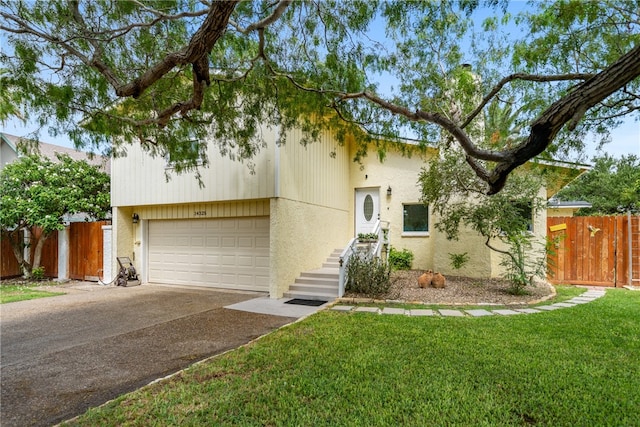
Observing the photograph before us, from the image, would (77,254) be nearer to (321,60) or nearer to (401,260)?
(321,60)

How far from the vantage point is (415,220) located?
11.8 m

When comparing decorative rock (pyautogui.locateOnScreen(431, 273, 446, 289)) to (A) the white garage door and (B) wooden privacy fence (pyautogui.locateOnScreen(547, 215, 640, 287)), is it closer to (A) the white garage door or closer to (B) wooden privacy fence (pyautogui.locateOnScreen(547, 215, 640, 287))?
(B) wooden privacy fence (pyautogui.locateOnScreen(547, 215, 640, 287))

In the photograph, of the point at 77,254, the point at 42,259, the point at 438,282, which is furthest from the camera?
the point at 42,259

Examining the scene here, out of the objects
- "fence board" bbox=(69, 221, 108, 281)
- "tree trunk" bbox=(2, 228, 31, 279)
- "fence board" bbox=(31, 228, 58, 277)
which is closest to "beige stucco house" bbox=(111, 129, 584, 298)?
"fence board" bbox=(69, 221, 108, 281)

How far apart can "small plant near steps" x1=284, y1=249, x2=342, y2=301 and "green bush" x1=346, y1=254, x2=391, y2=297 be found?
521 mm

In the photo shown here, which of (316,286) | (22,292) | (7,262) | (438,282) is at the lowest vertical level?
(22,292)

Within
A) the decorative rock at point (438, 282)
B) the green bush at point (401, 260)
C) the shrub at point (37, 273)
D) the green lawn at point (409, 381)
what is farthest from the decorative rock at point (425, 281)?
the shrub at point (37, 273)

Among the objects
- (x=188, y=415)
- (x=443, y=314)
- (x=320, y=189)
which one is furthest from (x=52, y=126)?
(x=443, y=314)

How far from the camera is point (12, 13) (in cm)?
467

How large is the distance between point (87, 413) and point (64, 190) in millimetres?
10237

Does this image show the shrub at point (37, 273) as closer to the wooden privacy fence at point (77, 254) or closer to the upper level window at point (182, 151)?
the wooden privacy fence at point (77, 254)

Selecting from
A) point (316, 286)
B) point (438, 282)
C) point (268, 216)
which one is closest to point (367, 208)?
point (438, 282)

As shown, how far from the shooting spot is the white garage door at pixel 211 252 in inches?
372

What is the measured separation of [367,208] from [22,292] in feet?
36.7
